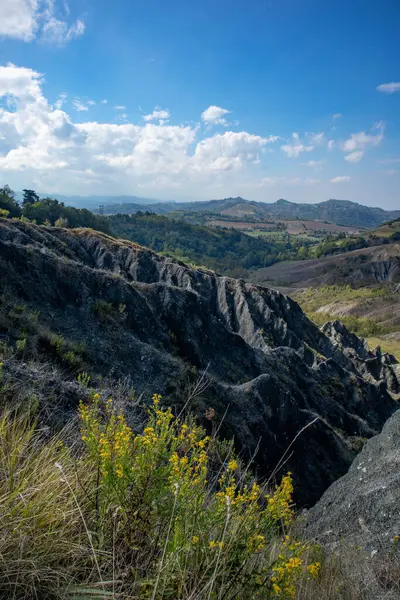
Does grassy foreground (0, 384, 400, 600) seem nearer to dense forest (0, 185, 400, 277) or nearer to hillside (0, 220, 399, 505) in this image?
hillside (0, 220, 399, 505)


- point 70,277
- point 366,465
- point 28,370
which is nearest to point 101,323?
point 70,277

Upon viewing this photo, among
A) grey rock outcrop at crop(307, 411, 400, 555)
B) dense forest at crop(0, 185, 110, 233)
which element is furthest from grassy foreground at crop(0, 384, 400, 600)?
dense forest at crop(0, 185, 110, 233)

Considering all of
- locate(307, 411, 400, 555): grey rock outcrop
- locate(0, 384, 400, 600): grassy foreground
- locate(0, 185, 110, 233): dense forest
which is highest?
locate(0, 185, 110, 233): dense forest

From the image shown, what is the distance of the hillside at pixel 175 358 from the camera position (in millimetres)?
11508

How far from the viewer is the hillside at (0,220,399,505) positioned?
1151 centimetres

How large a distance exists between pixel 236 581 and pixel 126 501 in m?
0.89

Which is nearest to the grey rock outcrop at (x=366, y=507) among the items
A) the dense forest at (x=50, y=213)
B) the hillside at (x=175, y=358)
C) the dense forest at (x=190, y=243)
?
the hillside at (x=175, y=358)

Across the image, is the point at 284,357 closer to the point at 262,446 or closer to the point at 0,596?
the point at 262,446

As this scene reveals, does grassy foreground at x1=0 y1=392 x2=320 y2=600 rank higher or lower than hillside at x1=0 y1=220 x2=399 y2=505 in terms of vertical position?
higher

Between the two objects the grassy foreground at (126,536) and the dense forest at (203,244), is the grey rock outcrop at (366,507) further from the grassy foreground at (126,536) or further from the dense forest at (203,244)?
the dense forest at (203,244)

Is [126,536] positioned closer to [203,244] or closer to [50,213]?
[50,213]

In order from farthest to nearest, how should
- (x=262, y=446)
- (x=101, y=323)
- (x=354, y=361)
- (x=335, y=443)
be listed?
1. (x=354, y=361)
2. (x=335, y=443)
3. (x=101, y=323)
4. (x=262, y=446)

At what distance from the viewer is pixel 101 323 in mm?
14789

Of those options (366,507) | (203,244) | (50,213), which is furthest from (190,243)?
(366,507)
